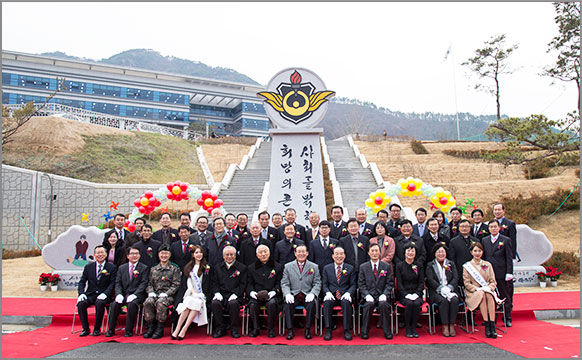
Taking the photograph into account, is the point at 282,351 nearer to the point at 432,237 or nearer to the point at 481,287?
the point at 481,287

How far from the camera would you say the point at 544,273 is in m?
8.15

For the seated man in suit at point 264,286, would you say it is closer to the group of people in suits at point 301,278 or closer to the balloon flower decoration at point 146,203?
the group of people in suits at point 301,278

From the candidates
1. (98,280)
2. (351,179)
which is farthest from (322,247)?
(351,179)

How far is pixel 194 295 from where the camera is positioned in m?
5.38

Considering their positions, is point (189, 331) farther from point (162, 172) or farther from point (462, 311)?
point (162, 172)

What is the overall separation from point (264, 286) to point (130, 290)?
1852mm

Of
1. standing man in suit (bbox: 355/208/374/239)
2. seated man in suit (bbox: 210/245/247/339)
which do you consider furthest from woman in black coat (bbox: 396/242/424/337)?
seated man in suit (bbox: 210/245/247/339)

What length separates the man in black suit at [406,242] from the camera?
18.9 feet

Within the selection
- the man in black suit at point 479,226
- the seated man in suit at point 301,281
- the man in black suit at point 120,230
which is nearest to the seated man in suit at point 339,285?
the seated man in suit at point 301,281

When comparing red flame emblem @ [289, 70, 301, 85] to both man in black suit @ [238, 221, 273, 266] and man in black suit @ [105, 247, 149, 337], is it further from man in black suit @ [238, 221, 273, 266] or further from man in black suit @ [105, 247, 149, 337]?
man in black suit @ [105, 247, 149, 337]

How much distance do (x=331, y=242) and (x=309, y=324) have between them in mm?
1253

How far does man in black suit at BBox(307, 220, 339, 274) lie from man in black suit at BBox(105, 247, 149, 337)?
2386 mm

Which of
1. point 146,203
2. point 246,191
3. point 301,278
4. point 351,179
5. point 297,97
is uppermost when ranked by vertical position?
point 297,97

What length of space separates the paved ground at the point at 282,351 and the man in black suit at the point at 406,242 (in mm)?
1326
